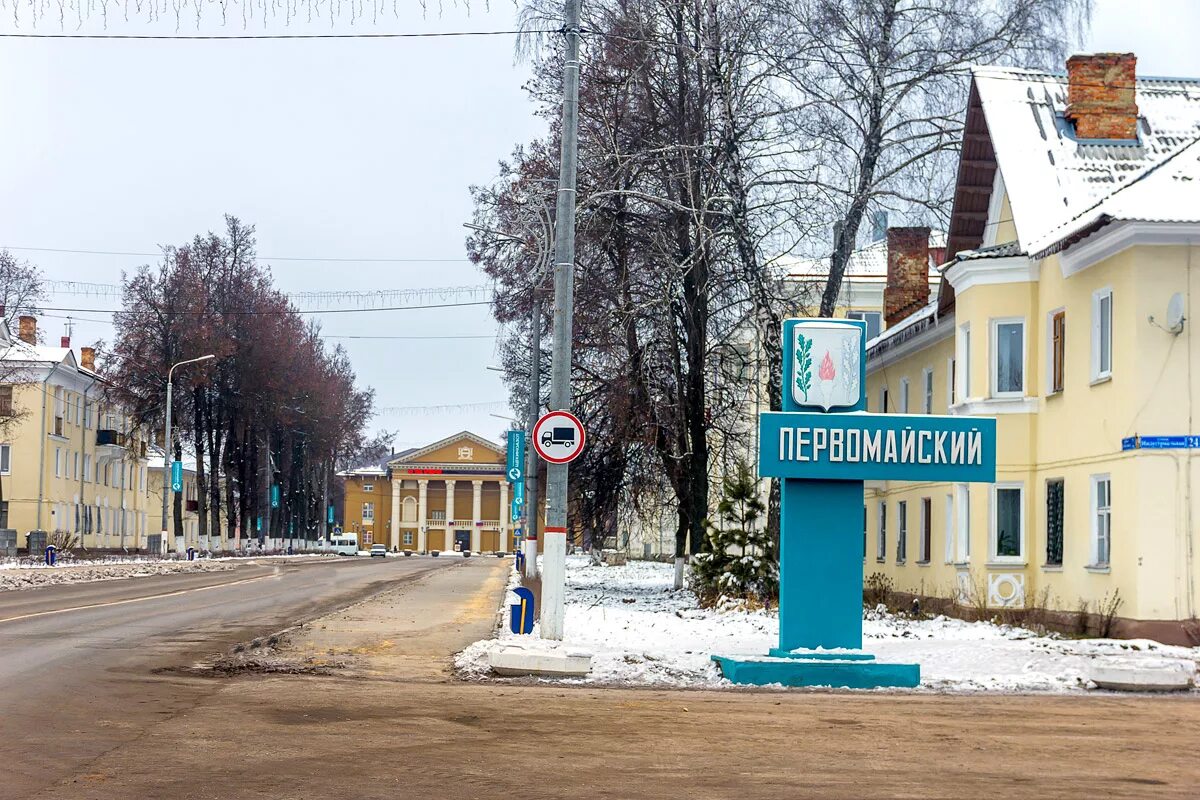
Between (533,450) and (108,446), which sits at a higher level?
(108,446)

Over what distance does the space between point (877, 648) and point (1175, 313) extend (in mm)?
6509

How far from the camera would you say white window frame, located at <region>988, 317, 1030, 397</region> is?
2586 centimetres

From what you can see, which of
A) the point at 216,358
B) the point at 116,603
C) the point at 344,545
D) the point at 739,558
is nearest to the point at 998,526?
the point at 739,558

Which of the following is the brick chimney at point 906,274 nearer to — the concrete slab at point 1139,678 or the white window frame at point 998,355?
the white window frame at point 998,355

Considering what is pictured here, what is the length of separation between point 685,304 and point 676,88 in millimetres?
4680

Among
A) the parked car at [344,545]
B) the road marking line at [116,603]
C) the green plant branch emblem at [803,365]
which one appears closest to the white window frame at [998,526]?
the green plant branch emblem at [803,365]

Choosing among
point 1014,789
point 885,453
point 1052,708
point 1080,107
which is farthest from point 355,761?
point 1080,107

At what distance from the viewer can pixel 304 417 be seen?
8431 cm

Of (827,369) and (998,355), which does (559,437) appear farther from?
(998,355)

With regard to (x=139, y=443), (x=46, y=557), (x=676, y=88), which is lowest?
(x=46, y=557)

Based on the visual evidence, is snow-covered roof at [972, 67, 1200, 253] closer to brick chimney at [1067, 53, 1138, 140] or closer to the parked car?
brick chimney at [1067, 53, 1138, 140]

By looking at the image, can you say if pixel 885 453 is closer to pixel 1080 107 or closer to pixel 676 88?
pixel 1080 107

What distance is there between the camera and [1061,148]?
2591 centimetres

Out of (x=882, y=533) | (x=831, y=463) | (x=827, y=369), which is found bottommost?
(x=882, y=533)
